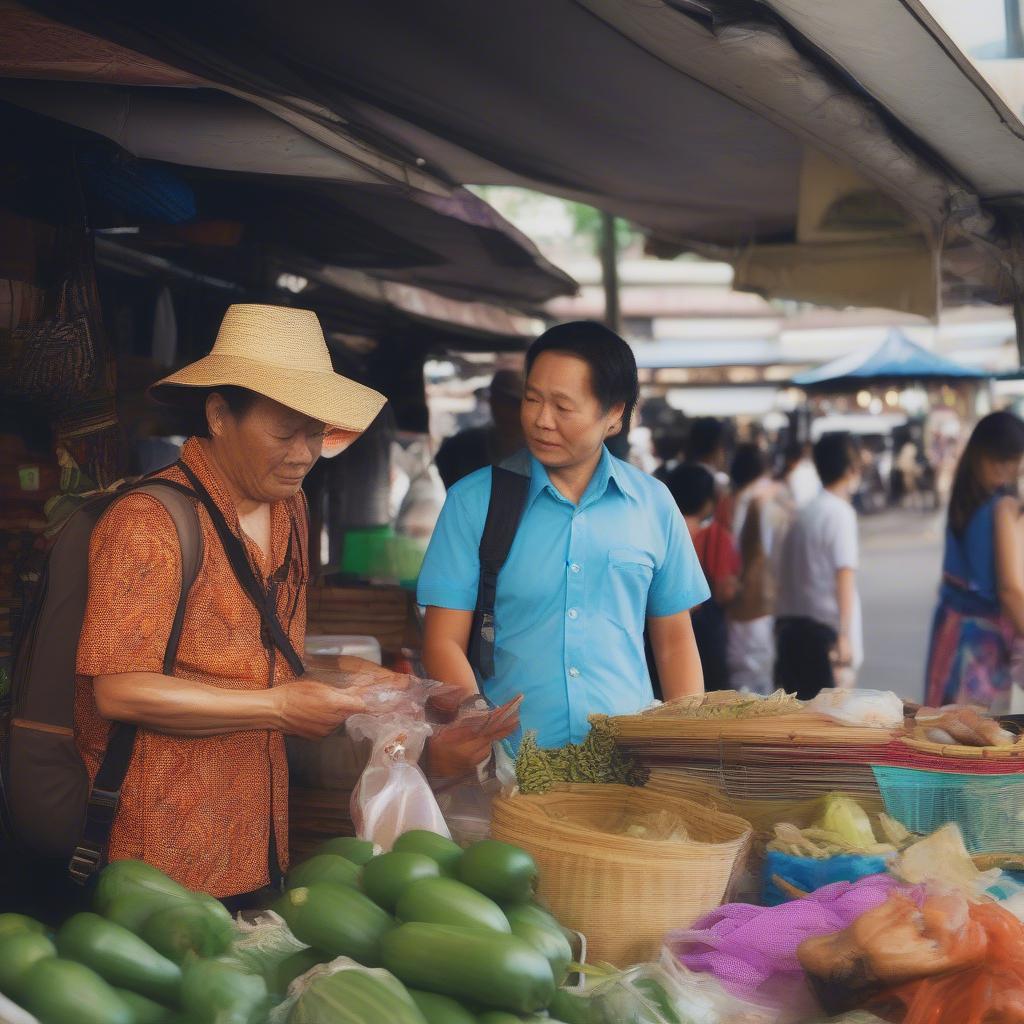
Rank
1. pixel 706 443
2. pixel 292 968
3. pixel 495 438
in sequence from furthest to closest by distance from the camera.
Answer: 1. pixel 706 443
2. pixel 495 438
3. pixel 292 968

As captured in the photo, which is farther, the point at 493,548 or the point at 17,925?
the point at 493,548

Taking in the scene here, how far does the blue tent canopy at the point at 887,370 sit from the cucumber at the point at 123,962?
31.4 ft

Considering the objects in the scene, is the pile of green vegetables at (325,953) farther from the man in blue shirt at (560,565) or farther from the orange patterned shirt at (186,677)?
the man in blue shirt at (560,565)

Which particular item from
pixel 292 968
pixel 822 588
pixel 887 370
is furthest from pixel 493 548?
pixel 887 370

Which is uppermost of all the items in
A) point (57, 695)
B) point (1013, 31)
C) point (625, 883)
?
point (1013, 31)

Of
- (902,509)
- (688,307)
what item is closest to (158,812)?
(688,307)

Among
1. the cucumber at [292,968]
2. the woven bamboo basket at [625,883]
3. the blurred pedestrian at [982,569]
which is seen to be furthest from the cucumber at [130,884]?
the blurred pedestrian at [982,569]

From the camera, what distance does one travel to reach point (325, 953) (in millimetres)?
1767

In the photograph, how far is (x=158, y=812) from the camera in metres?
2.41

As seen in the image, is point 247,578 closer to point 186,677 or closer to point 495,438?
point 186,677

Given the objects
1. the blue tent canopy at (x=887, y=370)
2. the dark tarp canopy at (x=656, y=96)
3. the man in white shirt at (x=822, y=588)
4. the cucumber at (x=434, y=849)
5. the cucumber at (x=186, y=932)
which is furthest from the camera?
the blue tent canopy at (x=887, y=370)

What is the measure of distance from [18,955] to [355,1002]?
0.44 m

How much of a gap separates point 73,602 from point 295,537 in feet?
1.68

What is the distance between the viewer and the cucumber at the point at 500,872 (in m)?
1.93
